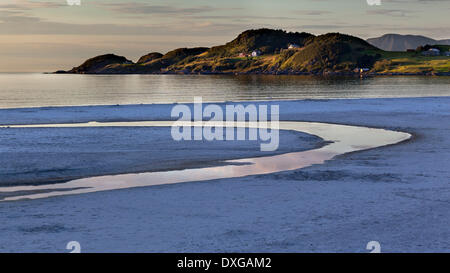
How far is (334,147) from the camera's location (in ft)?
97.7

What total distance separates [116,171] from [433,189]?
489 inches

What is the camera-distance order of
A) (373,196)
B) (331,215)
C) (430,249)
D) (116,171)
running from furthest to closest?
(116,171)
(373,196)
(331,215)
(430,249)

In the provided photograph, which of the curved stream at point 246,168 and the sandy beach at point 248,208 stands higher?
the sandy beach at point 248,208

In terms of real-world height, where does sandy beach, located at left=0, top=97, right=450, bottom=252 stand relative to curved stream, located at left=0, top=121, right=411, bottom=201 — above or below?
above

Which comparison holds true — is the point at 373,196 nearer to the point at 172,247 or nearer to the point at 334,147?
the point at 172,247

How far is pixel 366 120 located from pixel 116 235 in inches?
1366

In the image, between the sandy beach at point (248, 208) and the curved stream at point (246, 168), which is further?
the curved stream at point (246, 168)

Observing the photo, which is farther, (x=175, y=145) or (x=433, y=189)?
(x=175, y=145)

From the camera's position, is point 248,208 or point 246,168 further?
point 246,168

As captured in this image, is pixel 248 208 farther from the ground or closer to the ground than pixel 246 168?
farther from the ground

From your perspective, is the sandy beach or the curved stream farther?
the curved stream

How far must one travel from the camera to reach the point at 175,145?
1185 inches
